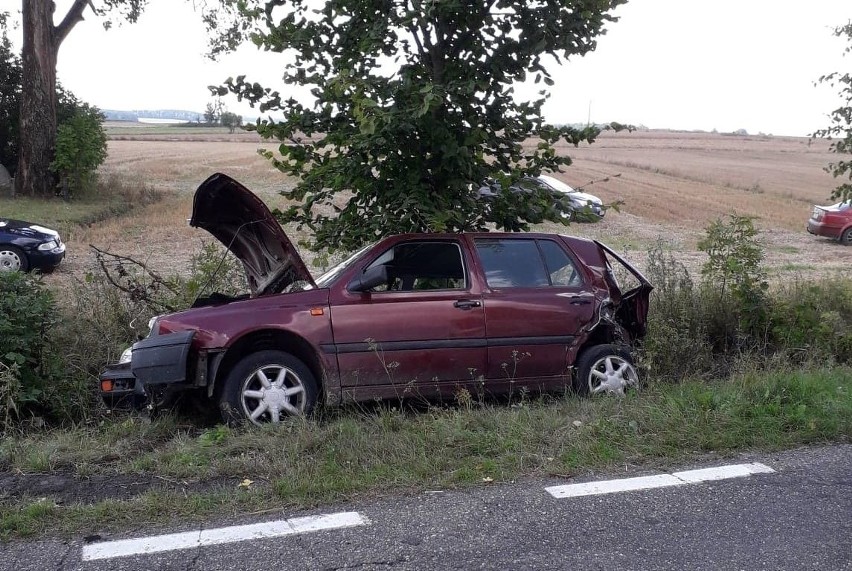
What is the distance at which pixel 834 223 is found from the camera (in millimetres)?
24766

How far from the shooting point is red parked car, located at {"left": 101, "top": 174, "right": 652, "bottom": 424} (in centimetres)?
626

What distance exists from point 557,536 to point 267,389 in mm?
2861

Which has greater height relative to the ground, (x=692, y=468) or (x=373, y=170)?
(x=373, y=170)

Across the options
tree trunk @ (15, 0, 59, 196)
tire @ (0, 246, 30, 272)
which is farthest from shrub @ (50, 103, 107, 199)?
tire @ (0, 246, 30, 272)

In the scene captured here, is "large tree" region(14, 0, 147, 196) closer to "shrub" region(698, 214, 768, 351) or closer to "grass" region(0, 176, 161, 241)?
"grass" region(0, 176, 161, 241)

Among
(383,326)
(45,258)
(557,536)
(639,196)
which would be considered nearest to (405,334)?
(383,326)

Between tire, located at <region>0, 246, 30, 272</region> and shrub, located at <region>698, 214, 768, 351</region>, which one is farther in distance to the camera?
tire, located at <region>0, 246, 30, 272</region>

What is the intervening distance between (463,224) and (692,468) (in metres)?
3.47

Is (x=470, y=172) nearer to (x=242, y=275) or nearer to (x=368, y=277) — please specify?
(x=368, y=277)

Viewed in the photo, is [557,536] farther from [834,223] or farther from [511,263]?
[834,223]

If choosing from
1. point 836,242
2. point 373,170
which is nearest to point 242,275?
point 373,170

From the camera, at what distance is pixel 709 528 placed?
13.9 ft

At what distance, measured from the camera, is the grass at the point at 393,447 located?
4594 mm

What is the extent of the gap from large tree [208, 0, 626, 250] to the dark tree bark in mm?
19297
